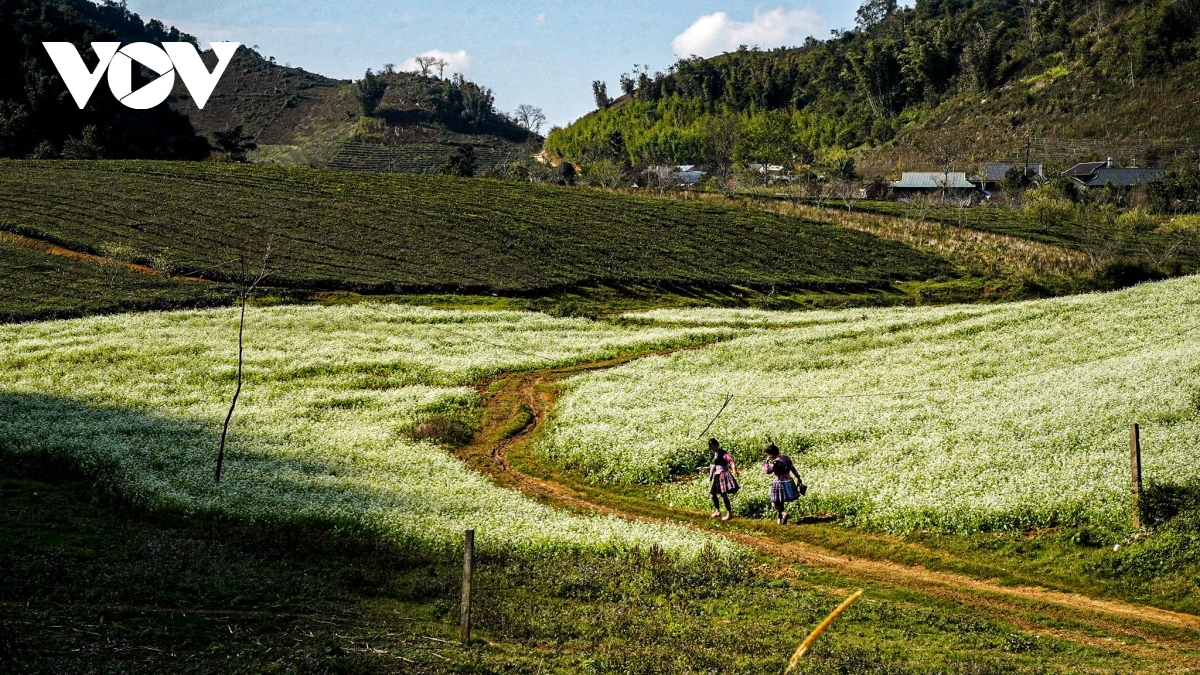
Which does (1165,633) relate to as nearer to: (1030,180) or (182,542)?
(182,542)

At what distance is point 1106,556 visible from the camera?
984 inches

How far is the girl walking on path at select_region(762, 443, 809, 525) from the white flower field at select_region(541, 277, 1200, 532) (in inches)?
54.7

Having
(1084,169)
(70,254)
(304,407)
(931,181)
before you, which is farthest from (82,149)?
(1084,169)

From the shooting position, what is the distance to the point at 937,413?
38.7 meters

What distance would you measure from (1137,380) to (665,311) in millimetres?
42737

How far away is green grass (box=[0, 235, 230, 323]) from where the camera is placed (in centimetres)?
6388

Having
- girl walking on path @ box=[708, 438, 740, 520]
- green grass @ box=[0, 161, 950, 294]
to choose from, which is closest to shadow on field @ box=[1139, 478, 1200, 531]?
girl walking on path @ box=[708, 438, 740, 520]

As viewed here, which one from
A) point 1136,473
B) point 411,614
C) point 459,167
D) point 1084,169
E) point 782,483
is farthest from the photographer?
point 1084,169

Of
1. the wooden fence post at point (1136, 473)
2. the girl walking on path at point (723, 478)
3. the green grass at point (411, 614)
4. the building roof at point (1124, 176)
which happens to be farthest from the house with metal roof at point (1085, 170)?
the green grass at point (411, 614)

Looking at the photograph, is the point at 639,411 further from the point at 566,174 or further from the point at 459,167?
the point at 566,174

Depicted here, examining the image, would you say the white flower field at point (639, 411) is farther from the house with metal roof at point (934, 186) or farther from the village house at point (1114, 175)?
the village house at point (1114, 175)

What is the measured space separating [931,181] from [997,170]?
13269mm

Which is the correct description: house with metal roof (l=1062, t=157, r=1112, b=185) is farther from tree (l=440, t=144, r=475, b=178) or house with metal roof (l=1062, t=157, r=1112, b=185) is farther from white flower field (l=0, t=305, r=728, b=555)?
white flower field (l=0, t=305, r=728, b=555)

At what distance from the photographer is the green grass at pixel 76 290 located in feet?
210
